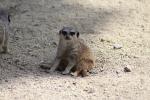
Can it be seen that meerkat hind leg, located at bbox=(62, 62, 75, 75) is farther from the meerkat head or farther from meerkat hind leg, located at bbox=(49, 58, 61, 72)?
the meerkat head

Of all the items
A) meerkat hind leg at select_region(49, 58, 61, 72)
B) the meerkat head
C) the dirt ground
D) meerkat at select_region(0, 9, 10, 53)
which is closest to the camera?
the dirt ground

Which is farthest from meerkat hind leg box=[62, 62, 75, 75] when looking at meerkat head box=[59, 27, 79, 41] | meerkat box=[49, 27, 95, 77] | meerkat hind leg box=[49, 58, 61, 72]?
meerkat head box=[59, 27, 79, 41]

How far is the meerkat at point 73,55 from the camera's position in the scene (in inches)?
215

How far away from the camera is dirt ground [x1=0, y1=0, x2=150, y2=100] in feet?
16.1

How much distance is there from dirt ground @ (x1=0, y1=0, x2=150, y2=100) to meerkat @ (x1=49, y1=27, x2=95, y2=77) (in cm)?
14

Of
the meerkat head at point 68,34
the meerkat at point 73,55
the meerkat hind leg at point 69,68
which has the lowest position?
the meerkat hind leg at point 69,68

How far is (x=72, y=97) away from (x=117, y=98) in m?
0.48

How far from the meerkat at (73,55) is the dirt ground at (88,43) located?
0.44 ft

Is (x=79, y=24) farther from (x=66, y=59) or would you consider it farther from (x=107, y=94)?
(x=107, y=94)

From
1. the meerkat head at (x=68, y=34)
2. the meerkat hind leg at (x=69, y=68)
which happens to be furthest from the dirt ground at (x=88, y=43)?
the meerkat head at (x=68, y=34)

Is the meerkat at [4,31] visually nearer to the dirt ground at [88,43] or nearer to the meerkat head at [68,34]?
the dirt ground at [88,43]

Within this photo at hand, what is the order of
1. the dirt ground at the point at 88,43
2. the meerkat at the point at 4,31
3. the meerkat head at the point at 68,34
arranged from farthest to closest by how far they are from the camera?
the meerkat at the point at 4,31, the meerkat head at the point at 68,34, the dirt ground at the point at 88,43

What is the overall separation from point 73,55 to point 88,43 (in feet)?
3.04

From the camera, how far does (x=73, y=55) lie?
18.1ft
